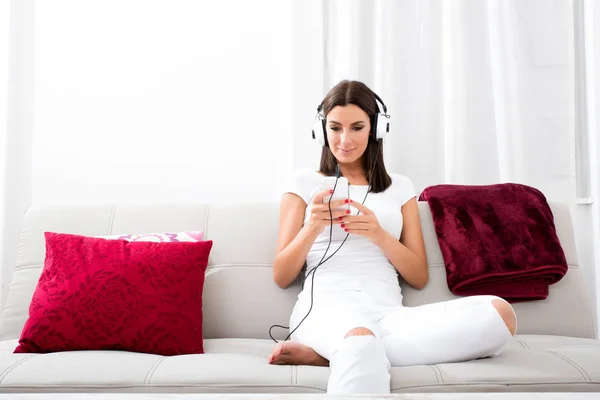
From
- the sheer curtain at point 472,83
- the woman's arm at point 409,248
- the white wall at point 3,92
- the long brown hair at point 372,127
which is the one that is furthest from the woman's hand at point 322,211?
the white wall at point 3,92

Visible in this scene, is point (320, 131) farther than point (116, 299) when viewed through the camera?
Yes

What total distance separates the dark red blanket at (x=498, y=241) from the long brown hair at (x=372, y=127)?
0.20 m

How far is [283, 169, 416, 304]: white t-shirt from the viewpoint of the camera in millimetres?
1598

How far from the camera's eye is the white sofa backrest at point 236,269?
1.70 m

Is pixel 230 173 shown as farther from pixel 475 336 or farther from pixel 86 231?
pixel 475 336

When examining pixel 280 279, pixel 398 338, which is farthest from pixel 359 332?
pixel 280 279

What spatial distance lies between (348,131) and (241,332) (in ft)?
2.25

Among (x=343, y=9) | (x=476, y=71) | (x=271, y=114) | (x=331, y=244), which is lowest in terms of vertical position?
(x=331, y=244)

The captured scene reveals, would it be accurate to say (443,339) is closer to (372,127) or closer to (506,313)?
(506,313)

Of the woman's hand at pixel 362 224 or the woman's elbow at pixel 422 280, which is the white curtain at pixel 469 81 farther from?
the woman's hand at pixel 362 224

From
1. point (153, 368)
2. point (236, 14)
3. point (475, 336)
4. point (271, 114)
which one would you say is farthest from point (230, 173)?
point (475, 336)

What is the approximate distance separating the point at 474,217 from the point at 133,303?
1.06 m

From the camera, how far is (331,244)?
1687mm

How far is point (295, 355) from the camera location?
134 cm
